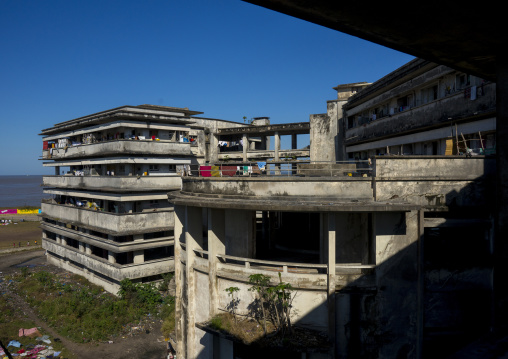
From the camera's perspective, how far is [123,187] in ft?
101

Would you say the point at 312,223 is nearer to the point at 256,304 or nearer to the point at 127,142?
the point at 256,304

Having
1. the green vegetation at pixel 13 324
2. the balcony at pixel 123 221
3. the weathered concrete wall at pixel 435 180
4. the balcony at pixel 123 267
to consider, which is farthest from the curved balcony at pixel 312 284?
the balcony at pixel 123 267

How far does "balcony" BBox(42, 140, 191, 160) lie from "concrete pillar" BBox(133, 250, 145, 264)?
8530 millimetres

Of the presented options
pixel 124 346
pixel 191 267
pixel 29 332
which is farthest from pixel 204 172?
pixel 29 332

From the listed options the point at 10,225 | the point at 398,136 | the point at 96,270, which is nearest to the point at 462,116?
the point at 398,136

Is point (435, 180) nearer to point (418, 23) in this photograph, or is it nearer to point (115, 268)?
point (418, 23)

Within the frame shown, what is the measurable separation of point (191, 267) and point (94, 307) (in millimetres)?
16604

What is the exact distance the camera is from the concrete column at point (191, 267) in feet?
52.1

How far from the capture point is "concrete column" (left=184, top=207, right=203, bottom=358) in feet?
52.1

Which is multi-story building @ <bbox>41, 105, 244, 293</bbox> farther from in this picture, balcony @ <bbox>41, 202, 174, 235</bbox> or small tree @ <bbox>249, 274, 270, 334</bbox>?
small tree @ <bbox>249, 274, 270, 334</bbox>

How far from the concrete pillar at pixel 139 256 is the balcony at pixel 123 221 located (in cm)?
200

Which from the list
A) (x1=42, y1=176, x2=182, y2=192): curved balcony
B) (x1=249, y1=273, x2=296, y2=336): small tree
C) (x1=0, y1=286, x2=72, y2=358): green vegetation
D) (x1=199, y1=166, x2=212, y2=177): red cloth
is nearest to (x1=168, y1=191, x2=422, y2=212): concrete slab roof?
(x1=199, y1=166, x2=212, y2=177): red cloth

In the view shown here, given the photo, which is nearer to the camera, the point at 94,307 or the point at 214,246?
the point at 214,246

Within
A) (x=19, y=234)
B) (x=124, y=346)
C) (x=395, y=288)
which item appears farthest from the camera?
(x=19, y=234)
